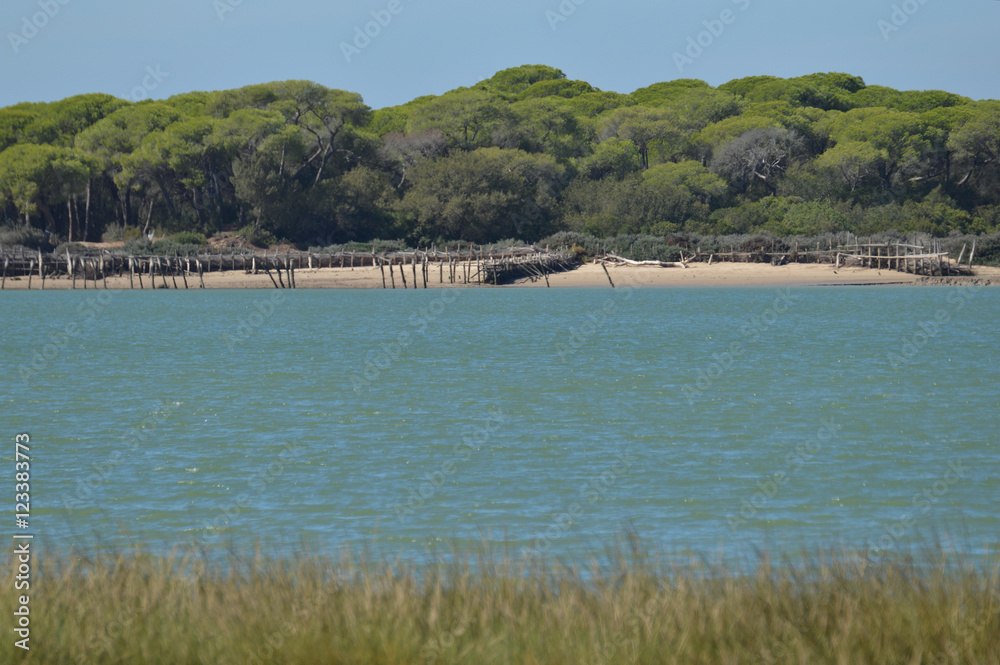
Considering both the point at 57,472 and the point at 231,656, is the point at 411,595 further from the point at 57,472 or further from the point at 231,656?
the point at 57,472

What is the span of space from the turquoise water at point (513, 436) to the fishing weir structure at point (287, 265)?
24361mm

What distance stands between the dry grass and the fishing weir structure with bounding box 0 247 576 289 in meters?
51.4

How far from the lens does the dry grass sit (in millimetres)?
4703

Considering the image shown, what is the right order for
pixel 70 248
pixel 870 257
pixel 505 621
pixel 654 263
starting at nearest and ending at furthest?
pixel 505 621 < pixel 870 257 < pixel 654 263 < pixel 70 248

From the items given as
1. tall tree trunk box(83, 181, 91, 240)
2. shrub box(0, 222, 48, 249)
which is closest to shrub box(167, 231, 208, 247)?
tall tree trunk box(83, 181, 91, 240)

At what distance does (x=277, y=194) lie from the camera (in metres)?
61.8

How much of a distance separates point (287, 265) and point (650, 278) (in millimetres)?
19667

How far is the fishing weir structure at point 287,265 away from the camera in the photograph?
5788 cm

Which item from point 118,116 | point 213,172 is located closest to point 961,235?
point 213,172

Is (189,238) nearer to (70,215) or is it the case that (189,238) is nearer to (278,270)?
(70,215)

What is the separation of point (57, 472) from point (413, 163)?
57912mm

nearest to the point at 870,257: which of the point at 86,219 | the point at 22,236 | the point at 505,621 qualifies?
the point at 86,219

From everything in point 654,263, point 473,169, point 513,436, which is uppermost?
point 473,169

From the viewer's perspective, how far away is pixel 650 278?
188ft
